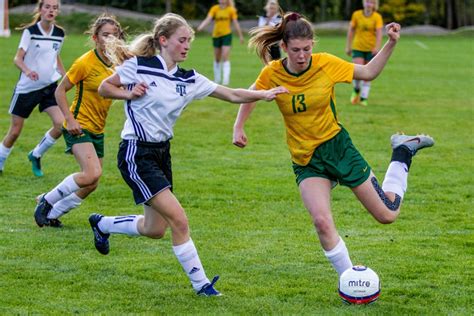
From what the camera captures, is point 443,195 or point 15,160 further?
point 15,160

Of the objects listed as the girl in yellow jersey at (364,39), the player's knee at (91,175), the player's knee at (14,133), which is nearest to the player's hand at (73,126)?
the player's knee at (91,175)

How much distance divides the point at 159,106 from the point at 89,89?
242 cm

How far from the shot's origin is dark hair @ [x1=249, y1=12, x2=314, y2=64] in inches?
270

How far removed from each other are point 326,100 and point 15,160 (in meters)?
7.28

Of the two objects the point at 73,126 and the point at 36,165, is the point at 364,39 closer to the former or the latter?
the point at 36,165

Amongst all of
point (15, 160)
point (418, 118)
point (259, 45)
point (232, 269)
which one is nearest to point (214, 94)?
point (259, 45)

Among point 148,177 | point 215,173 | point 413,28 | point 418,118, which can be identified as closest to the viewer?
point 148,177

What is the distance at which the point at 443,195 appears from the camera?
36.2 ft

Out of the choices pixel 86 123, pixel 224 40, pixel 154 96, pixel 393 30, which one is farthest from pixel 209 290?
pixel 224 40

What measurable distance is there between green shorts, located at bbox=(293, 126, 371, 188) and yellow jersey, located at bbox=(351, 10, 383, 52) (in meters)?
13.0

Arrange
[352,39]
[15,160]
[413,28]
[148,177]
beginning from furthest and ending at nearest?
[413,28], [352,39], [15,160], [148,177]

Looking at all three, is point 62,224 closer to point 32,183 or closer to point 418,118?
point 32,183

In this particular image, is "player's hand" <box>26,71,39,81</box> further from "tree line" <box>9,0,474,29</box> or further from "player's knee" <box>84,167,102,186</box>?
"tree line" <box>9,0,474,29</box>

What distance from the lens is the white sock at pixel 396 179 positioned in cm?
756
